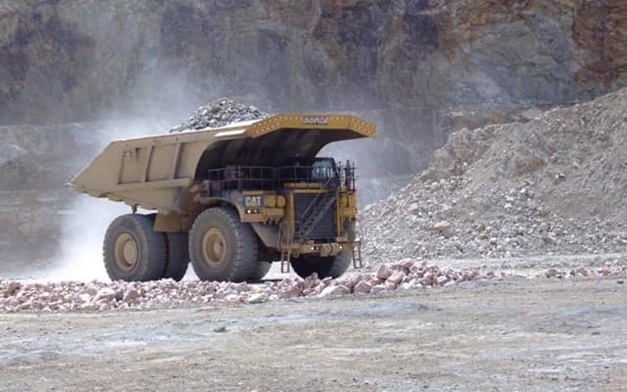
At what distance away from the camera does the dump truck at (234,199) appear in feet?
52.6

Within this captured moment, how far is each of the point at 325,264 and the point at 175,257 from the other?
2.23 metres

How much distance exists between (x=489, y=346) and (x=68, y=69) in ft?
128

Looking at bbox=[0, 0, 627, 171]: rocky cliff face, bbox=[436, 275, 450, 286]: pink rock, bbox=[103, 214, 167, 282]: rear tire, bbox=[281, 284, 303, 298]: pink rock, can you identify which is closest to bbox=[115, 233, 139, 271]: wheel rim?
bbox=[103, 214, 167, 282]: rear tire

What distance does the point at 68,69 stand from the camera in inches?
1785

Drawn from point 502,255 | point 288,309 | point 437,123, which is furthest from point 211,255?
point 437,123

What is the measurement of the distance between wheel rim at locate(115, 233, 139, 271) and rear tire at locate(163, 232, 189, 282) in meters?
0.51

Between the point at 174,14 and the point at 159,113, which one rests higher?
the point at 174,14

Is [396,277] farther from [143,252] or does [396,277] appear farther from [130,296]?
[143,252]

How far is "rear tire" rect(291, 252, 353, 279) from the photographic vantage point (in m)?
17.4

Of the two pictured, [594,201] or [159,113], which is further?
[159,113]

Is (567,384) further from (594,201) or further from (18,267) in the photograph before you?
(18,267)

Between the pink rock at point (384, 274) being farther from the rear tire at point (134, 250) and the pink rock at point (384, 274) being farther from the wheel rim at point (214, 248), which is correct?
the rear tire at point (134, 250)

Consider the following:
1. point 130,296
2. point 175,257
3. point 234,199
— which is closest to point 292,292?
point 130,296

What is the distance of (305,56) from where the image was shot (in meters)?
45.4
